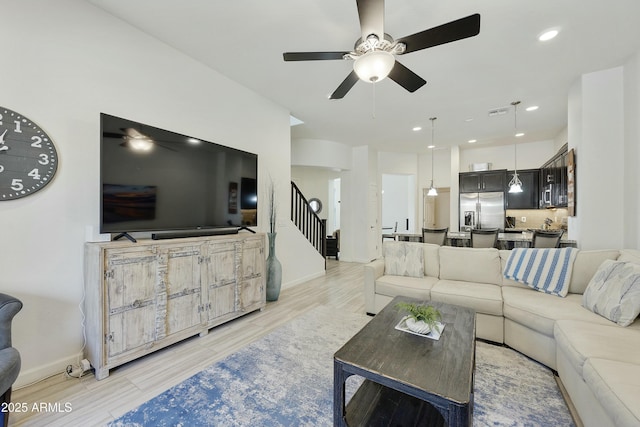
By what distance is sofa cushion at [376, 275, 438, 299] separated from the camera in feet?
10.1

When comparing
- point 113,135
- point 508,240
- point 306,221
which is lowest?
point 508,240

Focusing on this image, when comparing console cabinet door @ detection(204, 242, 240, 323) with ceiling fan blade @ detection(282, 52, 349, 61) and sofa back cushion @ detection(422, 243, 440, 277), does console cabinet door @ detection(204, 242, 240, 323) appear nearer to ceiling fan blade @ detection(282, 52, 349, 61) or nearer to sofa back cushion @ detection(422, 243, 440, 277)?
ceiling fan blade @ detection(282, 52, 349, 61)

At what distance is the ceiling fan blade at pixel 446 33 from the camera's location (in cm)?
179

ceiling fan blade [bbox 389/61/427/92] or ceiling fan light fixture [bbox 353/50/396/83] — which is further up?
ceiling fan blade [bbox 389/61/427/92]

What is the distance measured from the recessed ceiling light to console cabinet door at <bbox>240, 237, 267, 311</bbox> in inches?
152

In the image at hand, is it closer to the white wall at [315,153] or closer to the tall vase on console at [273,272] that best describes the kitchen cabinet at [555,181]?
the white wall at [315,153]

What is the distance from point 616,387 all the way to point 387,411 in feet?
3.84

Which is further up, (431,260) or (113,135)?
(113,135)

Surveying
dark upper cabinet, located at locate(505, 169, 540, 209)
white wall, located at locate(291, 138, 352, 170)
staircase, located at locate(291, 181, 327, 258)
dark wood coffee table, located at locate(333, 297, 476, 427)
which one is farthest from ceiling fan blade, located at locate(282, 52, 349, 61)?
dark upper cabinet, located at locate(505, 169, 540, 209)

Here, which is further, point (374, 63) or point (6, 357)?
point (374, 63)

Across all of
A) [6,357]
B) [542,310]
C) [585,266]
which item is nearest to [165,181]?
[6,357]

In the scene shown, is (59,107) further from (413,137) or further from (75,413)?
(413,137)

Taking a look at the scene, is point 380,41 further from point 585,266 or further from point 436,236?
point 436,236

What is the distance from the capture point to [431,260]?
11.8ft
